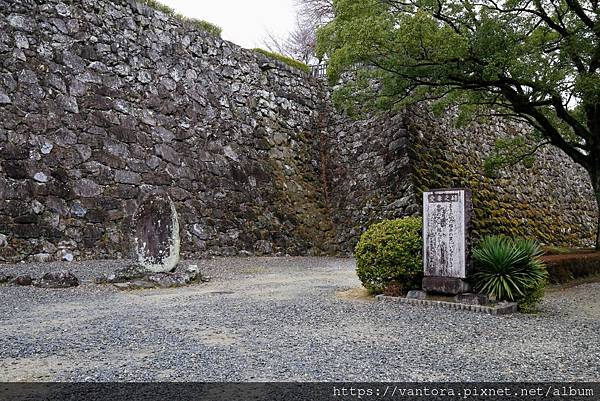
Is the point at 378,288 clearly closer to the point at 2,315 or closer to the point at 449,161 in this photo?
the point at 2,315

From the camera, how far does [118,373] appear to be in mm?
3236

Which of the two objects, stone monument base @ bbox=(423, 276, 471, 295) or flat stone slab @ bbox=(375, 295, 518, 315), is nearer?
flat stone slab @ bbox=(375, 295, 518, 315)

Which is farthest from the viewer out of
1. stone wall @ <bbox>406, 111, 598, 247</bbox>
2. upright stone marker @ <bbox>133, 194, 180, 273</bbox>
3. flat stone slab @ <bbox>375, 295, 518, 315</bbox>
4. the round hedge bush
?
stone wall @ <bbox>406, 111, 598, 247</bbox>

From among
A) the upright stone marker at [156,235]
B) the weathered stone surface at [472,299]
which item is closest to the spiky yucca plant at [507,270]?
the weathered stone surface at [472,299]

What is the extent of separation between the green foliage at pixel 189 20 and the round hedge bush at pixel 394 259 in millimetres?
9233

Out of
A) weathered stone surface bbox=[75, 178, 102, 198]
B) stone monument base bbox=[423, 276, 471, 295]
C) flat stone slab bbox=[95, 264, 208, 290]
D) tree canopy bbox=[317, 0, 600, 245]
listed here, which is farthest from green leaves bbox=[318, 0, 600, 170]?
weathered stone surface bbox=[75, 178, 102, 198]

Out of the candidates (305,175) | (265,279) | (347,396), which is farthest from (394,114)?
(347,396)

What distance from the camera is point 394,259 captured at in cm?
650

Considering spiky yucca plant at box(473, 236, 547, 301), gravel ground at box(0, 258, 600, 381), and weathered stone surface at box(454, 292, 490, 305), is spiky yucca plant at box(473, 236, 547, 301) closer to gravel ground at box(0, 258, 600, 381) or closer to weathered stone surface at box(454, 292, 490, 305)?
weathered stone surface at box(454, 292, 490, 305)

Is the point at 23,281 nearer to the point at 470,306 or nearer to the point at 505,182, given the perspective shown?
the point at 470,306

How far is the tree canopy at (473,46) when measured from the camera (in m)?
7.70

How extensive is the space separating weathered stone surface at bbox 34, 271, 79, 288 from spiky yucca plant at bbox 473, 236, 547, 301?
18.0ft

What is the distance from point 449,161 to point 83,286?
10.4 meters

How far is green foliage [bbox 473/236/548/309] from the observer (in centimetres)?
588
